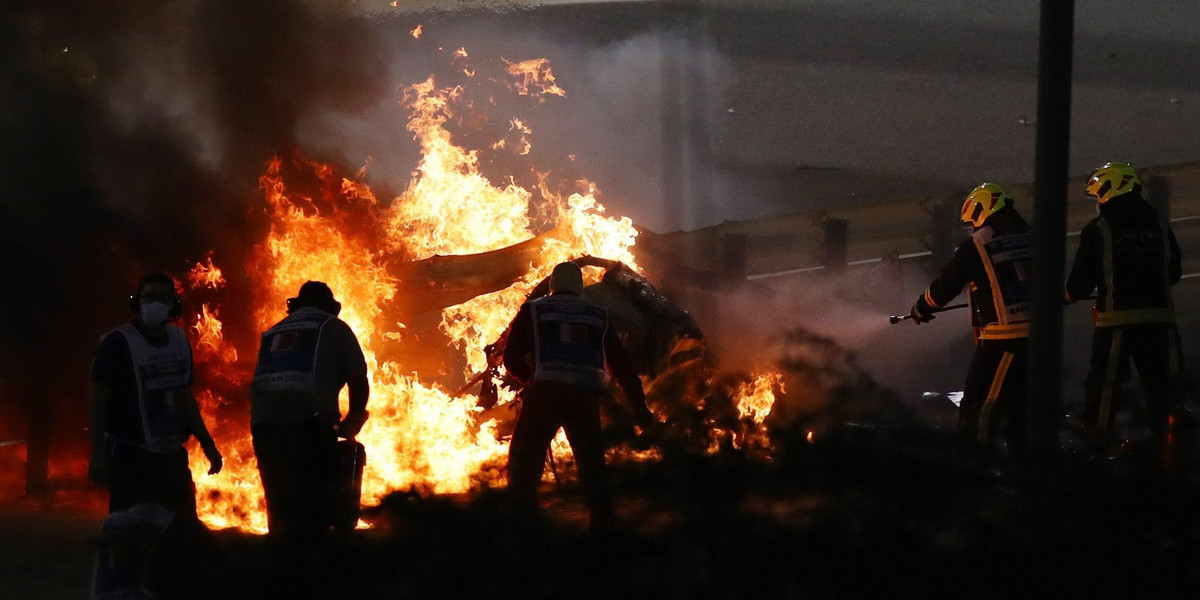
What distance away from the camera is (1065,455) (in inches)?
130

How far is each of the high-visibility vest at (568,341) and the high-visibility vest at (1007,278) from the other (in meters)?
2.18

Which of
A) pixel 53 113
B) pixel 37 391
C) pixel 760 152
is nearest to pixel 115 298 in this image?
pixel 37 391

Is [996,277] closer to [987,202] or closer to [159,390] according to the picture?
[987,202]

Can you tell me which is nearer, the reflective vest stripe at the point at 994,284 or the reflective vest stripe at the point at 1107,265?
the reflective vest stripe at the point at 1107,265

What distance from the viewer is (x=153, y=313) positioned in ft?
18.5

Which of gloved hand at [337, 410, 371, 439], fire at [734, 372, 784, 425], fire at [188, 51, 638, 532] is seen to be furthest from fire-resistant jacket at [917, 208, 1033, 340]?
gloved hand at [337, 410, 371, 439]

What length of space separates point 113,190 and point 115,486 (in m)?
5.53

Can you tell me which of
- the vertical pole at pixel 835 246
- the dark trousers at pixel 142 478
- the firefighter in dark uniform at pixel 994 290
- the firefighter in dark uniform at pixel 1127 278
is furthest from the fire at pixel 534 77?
the dark trousers at pixel 142 478

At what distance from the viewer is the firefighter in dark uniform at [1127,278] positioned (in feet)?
21.8

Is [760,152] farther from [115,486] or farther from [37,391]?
[115,486]

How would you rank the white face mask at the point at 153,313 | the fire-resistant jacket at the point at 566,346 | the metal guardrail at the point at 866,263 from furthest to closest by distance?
the metal guardrail at the point at 866,263 → the fire-resistant jacket at the point at 566,346 → the white face mask at the point at 153,313

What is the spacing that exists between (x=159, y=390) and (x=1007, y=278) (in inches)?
174

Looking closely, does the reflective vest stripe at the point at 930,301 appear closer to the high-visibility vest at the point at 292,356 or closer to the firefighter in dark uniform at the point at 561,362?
the firefighter in dark uniform at the point at 561,362

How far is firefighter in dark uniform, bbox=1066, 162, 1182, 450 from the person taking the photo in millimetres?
6652
